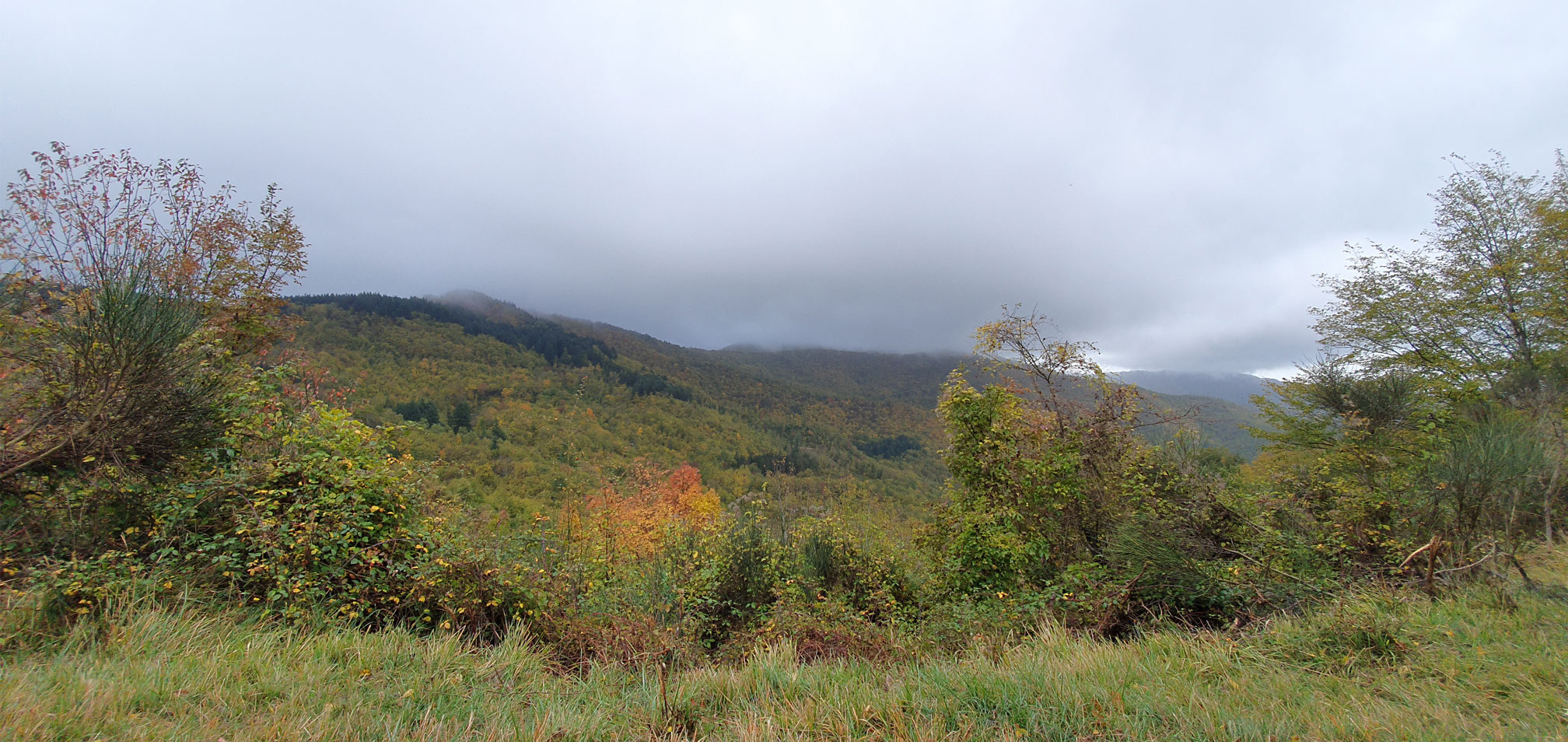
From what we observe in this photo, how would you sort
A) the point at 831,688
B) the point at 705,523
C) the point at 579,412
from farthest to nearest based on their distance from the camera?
the point at 579,412 < the point at 705,523 < the point at 831,688

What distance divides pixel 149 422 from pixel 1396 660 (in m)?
8.92

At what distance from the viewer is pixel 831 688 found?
294cm

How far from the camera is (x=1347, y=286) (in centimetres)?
1579

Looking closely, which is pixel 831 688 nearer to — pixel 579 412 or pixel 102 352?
pixel 102 352

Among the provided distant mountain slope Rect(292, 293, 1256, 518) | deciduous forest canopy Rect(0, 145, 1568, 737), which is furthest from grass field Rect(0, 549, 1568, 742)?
distant mountain slope Rect(292, 293, 1256, 518)

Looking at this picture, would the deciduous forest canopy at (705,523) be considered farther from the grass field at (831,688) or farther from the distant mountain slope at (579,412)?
the distant mountain slope at (579,412)

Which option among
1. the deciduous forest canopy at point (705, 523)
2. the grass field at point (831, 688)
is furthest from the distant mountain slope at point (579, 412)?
the grass field at point (831, 688)

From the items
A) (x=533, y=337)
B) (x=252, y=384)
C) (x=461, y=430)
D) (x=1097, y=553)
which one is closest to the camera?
(x=252, y=384)

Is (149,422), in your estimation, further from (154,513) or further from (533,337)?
(533,337)

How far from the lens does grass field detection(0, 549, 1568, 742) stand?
2.34 meters

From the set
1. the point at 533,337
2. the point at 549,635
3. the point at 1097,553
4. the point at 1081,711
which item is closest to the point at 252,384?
the point at 549,635

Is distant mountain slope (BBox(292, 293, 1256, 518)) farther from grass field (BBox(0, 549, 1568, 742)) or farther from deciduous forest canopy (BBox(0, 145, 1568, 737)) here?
grass field (BBox(0, 549, 1568, 742))

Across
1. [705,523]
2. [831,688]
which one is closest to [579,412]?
[705,523]

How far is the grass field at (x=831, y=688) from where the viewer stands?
2338mm
